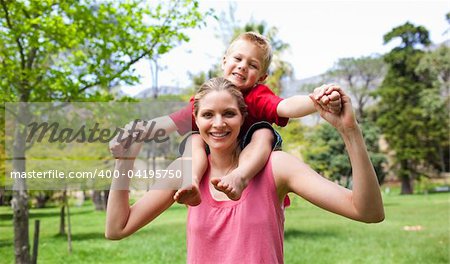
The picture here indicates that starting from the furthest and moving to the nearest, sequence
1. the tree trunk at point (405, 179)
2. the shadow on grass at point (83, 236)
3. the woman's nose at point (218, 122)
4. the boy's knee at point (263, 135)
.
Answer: the tree trunk at point (405, 179)
the shadow on grass at point (83, 236)
the boy's knee at point (263, 135)
the woman's nose at point (218, 122)

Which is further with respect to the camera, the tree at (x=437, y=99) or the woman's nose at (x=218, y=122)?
the tree at (x=437, y=99)

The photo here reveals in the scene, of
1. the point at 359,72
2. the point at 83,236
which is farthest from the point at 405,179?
the point at 83,236

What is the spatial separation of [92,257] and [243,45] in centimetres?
1123

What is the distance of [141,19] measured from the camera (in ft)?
25.0

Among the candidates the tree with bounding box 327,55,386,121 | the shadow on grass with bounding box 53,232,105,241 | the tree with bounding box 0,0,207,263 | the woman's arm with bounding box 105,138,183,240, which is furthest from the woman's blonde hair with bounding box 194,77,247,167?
the tree with bounding box 327,55,386,121

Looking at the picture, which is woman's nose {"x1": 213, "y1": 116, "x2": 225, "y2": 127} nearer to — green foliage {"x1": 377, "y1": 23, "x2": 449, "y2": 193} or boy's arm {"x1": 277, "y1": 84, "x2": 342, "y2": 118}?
boy's arm {"x1": 277, "y1": 84, "x2": 342, "y2": 118}

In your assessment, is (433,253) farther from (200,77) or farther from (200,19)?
(200,77)

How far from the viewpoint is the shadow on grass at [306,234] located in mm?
14469

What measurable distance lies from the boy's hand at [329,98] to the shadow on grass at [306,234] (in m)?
13.1

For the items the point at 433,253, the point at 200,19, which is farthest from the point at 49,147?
the point at 433,253

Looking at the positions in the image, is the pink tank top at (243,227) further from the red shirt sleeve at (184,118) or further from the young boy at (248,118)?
the red shirt sleeve at (184,118)

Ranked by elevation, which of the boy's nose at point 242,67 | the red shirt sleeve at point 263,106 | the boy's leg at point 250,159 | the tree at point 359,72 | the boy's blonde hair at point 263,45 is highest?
the tree at point 359,72

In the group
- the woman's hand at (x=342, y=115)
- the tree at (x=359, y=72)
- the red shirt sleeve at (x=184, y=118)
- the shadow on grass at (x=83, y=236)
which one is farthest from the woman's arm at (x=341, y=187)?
the tree at (x=359, y=72)

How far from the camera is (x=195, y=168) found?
181 cm
